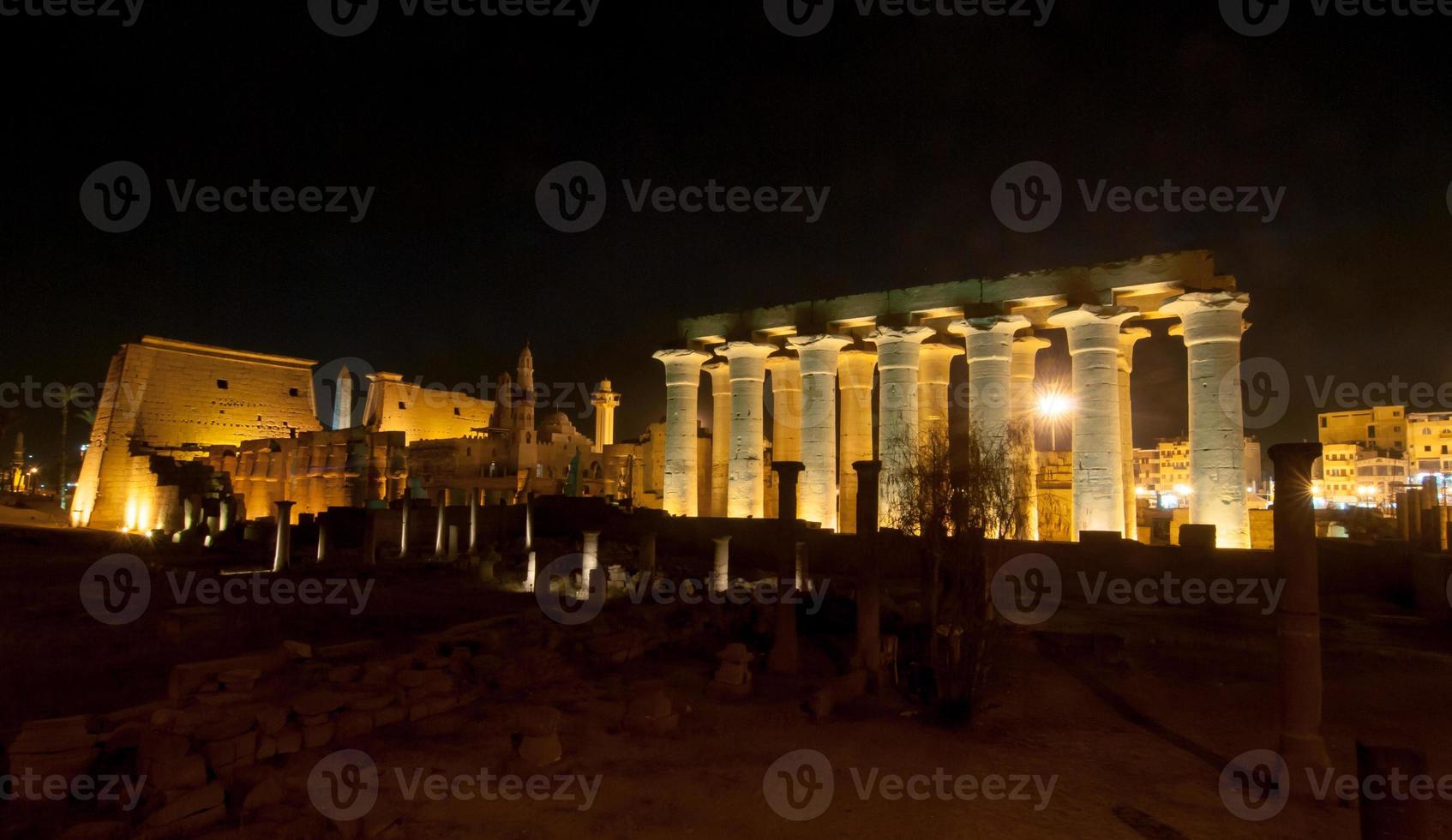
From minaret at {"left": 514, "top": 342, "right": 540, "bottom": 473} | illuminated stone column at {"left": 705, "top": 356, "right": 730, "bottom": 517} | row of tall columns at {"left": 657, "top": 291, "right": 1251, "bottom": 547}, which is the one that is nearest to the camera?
row of tall columns at {"left": 657, "top": 291, "right": 1251, "bottom": 547}

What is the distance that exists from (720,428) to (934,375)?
860cm

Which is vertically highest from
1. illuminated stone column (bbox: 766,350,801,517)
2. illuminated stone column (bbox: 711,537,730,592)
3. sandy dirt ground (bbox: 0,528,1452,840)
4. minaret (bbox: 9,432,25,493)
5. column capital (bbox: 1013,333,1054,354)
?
column capital (bbox: 1013,333,1054,354)

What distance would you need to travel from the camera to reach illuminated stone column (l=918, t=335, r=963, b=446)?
87.4 feet

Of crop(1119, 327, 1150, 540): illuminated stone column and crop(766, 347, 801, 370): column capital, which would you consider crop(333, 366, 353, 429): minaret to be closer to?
crop(766, 347, 801, 370): column capital

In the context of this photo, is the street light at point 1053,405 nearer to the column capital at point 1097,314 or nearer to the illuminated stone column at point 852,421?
the illuminated stone column at point 852,421

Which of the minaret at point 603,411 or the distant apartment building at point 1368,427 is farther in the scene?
the distant apartment building at point 1368,427

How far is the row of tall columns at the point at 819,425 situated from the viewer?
2633cm

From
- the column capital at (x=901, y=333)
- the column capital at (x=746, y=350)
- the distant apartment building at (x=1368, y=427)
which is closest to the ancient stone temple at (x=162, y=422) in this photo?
the column capital at (x=746, y=350)

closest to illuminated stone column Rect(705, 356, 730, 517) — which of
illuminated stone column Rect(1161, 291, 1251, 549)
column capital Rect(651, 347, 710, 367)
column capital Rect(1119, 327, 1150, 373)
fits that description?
column capital Rect(651, 347, 710, 367)

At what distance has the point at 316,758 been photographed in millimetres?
7801

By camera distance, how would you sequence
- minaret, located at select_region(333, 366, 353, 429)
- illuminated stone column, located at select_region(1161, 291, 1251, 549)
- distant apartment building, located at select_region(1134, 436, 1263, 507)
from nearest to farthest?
illuminated stone column, located at select_region(1161, 291, 1251, 549) → minaret, located at select_region(333, 366, 353, 429) → distant apartment building, located at select_region(1134, 436, 1263, 507)

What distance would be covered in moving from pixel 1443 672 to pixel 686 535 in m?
18.7

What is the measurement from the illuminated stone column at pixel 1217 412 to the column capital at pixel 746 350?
13.0 metres

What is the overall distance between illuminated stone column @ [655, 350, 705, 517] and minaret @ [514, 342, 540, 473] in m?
15.2
